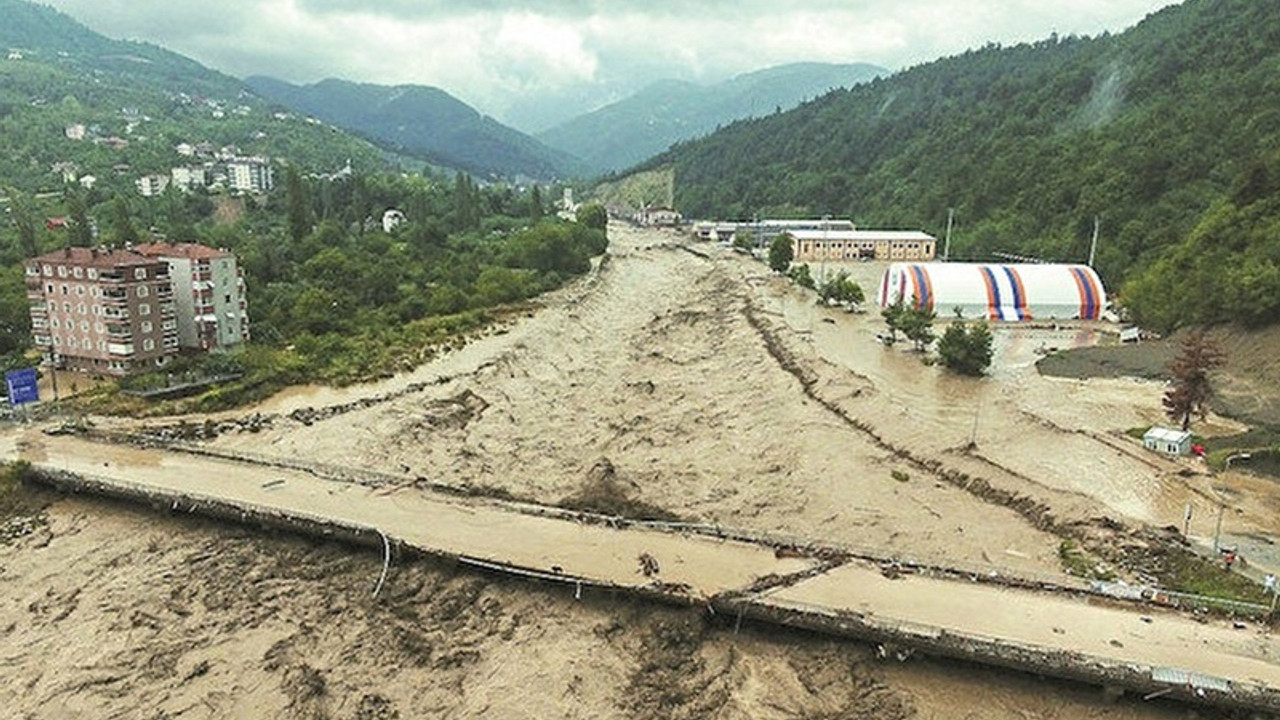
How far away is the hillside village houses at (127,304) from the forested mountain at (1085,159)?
50.2 m

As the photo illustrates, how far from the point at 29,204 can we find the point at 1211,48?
427 feet

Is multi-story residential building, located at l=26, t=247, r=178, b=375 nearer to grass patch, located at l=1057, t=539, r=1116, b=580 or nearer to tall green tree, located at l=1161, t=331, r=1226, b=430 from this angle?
grass patch, located at l=1057, t=539, r=1116, b=580

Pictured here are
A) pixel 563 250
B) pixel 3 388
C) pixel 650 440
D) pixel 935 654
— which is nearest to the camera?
pixel 935 654

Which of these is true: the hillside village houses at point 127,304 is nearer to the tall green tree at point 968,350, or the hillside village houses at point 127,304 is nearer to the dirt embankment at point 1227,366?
the tall green tree at point 968,350

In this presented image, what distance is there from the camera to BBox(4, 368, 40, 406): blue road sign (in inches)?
1159

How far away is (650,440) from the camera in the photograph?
103 feet

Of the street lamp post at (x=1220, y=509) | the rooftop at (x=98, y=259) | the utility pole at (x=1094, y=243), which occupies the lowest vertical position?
the street lamp post at (x=1220, y=509)

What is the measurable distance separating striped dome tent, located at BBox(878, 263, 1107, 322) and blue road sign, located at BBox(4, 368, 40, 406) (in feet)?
153

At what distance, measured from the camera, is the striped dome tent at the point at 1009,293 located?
181ft

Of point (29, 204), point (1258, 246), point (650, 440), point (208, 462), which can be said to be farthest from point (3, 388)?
point (29, 204)

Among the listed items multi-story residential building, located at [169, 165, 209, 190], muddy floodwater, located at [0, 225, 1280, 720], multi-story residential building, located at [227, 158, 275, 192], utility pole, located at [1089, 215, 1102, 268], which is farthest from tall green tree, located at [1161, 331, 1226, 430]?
multi-story residential building, located at [227, 158, 275, 192]

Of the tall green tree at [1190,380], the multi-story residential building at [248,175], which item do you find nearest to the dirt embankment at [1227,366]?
the tall green tree at [1190,380]

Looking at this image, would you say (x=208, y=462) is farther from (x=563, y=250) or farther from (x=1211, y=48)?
(x=1211, y=48)

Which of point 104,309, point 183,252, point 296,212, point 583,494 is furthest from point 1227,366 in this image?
point 296,212
